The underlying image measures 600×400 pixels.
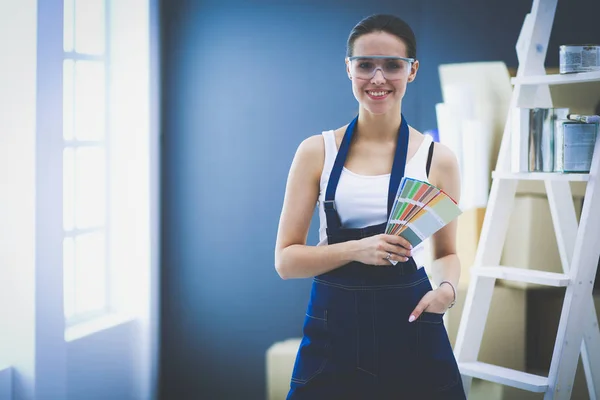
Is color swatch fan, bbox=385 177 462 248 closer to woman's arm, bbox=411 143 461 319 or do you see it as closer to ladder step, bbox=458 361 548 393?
woman's arm, bbox=411 143 461 319

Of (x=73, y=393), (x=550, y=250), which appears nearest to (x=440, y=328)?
(x=550, y=250)

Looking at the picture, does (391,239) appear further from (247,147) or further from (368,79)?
(247,147)

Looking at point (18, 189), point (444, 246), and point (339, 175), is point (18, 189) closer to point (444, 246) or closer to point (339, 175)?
point (339, 175)

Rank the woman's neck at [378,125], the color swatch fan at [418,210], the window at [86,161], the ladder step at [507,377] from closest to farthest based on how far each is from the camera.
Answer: the color swatch fan at [418,210], the woman's neck at [378,125], the ladder step at [507,377], the window at [86,161]

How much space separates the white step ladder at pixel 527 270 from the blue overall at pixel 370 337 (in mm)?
765

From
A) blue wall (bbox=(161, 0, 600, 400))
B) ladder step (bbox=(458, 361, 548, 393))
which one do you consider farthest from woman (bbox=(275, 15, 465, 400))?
blue wall (bbox=(161, 0, 600, 400))

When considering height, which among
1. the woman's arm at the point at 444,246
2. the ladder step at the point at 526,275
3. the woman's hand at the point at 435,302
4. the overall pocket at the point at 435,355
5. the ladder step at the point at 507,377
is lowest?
the ladder step at the point at 507,377

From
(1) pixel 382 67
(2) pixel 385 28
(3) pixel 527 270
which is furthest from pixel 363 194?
(3) pixel 527 270

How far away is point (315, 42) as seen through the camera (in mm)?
3719

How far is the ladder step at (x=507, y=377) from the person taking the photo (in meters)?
2.40

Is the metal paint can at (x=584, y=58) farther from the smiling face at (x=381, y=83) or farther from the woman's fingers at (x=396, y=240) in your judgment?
the woman's fingers at (x=396, y=240)

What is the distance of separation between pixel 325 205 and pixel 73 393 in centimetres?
189

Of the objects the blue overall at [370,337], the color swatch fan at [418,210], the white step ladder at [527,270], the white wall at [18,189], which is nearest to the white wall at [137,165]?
the white wall at [18,189]

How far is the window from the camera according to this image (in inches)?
133
